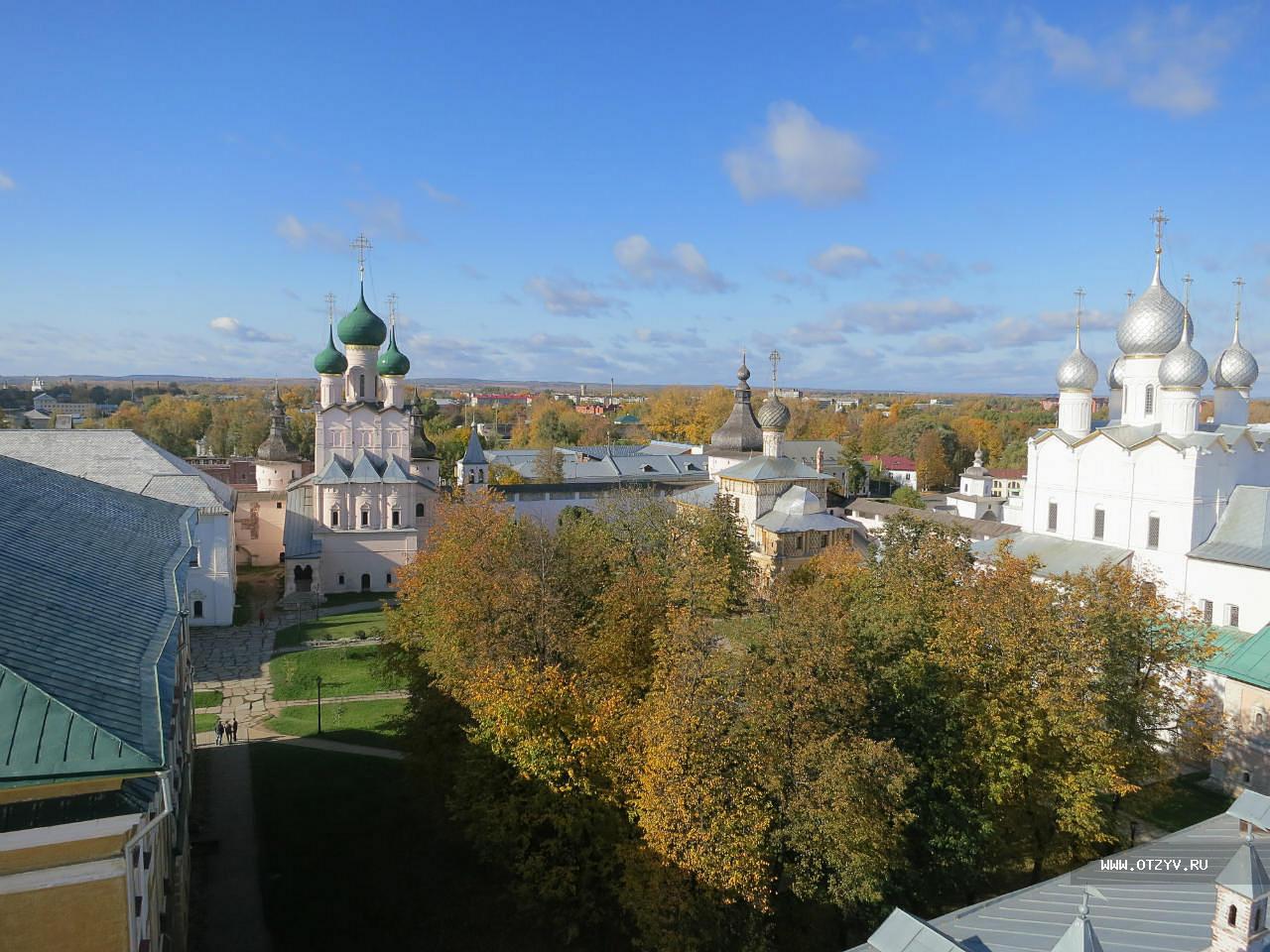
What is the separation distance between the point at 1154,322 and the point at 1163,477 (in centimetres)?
494

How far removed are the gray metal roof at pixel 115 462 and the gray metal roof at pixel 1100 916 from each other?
26.0m

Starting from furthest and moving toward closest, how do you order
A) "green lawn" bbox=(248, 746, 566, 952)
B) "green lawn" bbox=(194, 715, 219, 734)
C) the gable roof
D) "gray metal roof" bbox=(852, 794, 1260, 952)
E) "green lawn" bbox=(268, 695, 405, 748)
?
"green lawn" bbox=(194, 715, 219, 734) < "green lawn" bbox=(268, 695, 405, 748) < "green lawn" bbox=(248, 746, 566, 952) < "gray metal roof" bbox=(852, 794, 1260, 952) < the gable roof

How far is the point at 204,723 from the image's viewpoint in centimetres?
2089

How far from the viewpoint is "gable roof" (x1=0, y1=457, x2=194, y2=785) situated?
6.10 metres

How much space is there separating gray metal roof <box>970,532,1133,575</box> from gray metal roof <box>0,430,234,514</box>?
83.8ft

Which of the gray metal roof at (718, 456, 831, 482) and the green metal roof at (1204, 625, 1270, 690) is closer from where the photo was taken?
the green metal roof at (1204, 625, 1270, 690)

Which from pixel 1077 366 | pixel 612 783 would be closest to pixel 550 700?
pixel 612 783

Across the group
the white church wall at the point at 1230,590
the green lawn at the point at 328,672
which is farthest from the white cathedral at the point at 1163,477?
the green lawn at the point at 328,672

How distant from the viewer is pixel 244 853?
49.1ft

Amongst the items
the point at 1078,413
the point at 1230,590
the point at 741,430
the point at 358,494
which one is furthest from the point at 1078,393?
the point at 358,494

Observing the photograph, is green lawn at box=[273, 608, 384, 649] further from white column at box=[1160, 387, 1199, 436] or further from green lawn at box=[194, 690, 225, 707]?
white column at box=[1160, 387, 1199, 436]

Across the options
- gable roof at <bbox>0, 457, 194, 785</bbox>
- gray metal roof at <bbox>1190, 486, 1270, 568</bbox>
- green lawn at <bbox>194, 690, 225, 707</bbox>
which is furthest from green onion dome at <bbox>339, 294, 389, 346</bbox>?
gray metal roof at <bbox>1190, 486, 1270, 568</bbox>

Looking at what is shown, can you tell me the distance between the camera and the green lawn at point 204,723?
20.5 metres

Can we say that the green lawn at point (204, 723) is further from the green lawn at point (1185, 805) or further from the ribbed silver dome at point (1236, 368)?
the ribbed silver dome at point (1236, 368)
